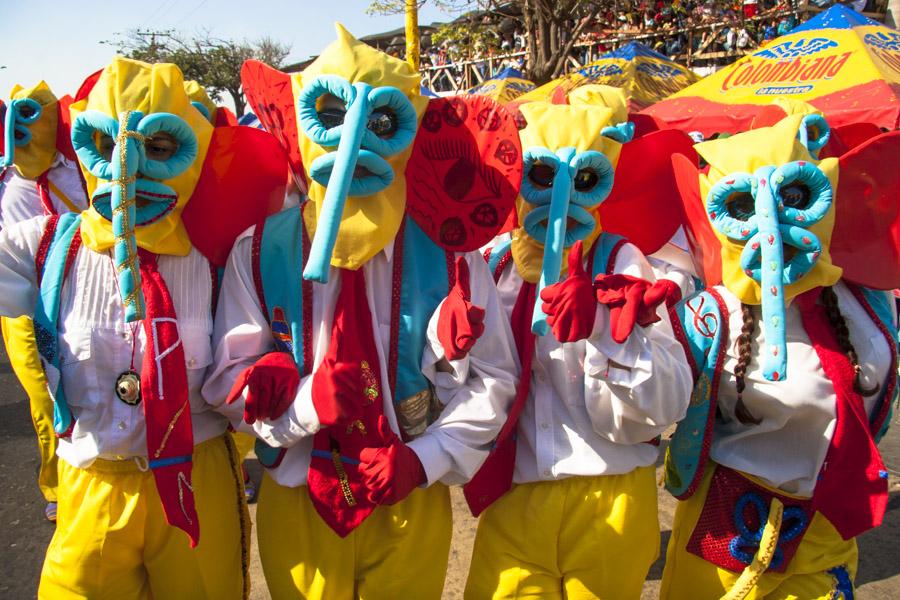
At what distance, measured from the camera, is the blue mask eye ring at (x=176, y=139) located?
1884 millimetres

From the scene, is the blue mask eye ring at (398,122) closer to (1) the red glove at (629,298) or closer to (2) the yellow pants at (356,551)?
(1) the red glove at (629,298)

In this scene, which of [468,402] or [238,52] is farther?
[238,52]

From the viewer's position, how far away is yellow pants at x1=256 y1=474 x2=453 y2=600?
199 centimetres

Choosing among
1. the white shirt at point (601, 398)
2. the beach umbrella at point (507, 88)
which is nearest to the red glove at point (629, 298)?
the white shirt at point (601, 398)

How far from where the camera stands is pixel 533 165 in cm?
218

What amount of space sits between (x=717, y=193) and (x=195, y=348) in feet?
4.93

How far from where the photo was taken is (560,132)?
2.20m

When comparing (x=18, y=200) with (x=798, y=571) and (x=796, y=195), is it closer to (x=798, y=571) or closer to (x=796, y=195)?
(x=796, y=195)

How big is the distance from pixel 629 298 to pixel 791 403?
0.69 m

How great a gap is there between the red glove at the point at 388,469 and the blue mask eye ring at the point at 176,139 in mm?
851

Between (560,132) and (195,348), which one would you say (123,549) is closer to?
(195,348)

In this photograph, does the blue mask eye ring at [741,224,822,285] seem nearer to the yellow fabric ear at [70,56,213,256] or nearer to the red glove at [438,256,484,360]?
the red glove at [438,256,484,360]

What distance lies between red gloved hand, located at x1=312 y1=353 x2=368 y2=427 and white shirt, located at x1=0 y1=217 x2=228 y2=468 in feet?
1.43

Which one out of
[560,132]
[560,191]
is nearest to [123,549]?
[560,191]
